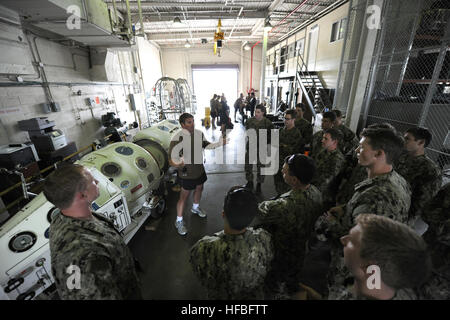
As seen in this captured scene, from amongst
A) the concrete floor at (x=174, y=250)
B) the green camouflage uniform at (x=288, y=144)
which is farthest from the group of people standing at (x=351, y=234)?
the green camouflage uniform at (x=288, y=144)

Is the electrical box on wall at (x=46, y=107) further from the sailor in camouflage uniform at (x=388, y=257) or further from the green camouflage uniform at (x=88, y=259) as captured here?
the sailor in camouflage uniform at (x=388, y=257)

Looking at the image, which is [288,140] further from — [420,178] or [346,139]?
[420,178]

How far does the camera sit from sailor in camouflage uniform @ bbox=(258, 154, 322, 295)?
5.35 ft

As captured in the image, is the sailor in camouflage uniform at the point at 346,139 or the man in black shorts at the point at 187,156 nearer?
the man in black shorts at the point at 187,156

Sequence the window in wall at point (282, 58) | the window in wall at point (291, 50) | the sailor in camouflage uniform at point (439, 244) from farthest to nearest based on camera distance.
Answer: the window in wall at point (282, 58)
the window in wall at point (291, 50)
the sailor in camouflage uniform at point (439, 244)

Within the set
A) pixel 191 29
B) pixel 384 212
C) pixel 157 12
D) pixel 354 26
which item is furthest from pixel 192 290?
pixel 191 29

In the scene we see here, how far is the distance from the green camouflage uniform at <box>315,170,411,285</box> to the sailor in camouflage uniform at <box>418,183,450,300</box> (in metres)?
0.54

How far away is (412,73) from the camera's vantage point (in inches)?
214

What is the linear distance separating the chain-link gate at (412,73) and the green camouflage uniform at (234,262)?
433cm

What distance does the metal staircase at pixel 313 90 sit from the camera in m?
8.10

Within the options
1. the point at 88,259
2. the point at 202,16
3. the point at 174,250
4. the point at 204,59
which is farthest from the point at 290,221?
the point at 204,59

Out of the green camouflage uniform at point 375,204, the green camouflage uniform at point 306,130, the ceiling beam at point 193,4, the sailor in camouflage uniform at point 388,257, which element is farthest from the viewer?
the ceiling beam at point 193,4

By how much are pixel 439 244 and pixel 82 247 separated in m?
2.92
